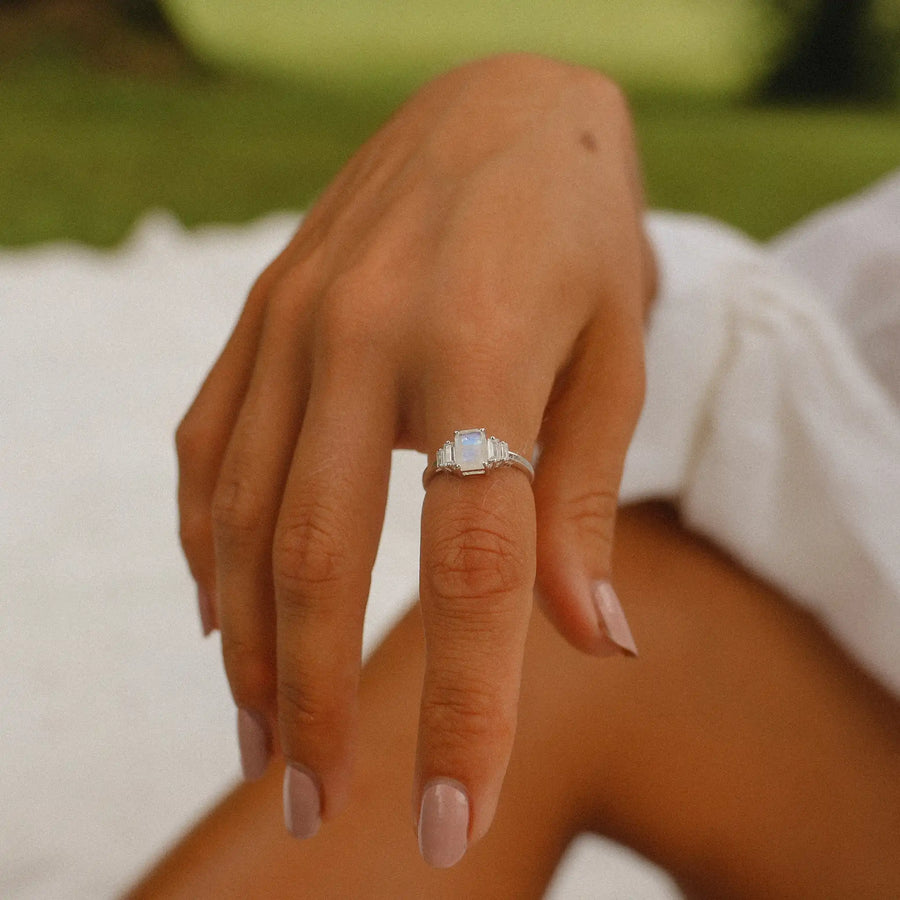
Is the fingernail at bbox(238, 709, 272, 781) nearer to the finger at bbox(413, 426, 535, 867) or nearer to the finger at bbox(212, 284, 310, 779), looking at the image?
the finger at bbox(212, 284, 310, 779)

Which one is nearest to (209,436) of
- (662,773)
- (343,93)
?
(662,773)

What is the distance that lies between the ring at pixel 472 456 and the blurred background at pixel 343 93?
5.46 feet

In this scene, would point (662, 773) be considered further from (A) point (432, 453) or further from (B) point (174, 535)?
(B) point (174, 535)

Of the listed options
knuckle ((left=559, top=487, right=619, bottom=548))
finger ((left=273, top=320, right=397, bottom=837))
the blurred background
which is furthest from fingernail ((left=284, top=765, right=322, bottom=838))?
the blurred background

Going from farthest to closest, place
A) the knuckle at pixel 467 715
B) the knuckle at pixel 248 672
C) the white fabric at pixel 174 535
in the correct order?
the white fabric at pixel 174 535
the knuckle at pixel 248 672
the knuckle at pixel 467 715

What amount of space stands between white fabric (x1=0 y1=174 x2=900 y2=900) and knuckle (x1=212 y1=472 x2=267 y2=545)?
0.29ft

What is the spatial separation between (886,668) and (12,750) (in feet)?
2.24

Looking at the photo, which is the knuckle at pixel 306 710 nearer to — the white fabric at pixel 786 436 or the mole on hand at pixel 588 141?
the white fabric at pixel 786 436

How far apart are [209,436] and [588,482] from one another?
251mm

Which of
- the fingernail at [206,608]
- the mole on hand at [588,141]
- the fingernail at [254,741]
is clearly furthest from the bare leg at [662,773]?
the mole on hand at [588,141]

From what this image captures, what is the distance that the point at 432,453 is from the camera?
49 centimetres

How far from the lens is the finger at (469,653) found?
439 mm

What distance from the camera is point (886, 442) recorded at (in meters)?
0.77

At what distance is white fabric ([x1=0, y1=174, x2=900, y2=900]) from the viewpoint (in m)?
0.65
